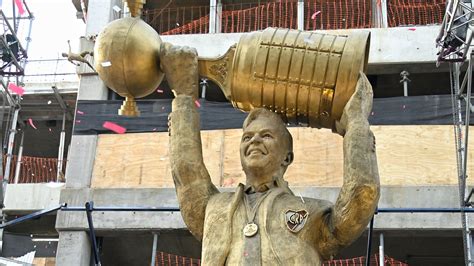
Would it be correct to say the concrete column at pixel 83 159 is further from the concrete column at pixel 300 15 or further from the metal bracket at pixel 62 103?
the concrete column at pixel 300 15

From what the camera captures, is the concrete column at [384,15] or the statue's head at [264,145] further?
the concrete column at [384,15]

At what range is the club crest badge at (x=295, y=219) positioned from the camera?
17.1ft

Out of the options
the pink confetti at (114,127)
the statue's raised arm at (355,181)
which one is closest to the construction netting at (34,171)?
the pink confetti at (114,127)

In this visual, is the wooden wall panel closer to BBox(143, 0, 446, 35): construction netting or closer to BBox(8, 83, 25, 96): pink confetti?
BBox(8, 83, 25, 96): pink confetti

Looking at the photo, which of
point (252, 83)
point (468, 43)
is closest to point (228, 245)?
point (252, 83)

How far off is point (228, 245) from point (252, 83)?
1.09 metres

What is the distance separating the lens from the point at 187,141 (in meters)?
5.71

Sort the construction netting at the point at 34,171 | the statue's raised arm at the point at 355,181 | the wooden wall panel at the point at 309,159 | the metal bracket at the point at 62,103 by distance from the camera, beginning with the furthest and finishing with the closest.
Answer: the construction netting at the point at 34,171, the metal bracket at the point at 62,103, the wooden wall panel at the point at 309,159, the statue's raised arm at the point at 355,181

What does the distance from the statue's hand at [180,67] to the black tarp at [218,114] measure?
9995 mm

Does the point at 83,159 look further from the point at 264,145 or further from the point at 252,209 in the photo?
the point at 252,209

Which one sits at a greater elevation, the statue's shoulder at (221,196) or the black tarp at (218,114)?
the black tarp at (218,114)

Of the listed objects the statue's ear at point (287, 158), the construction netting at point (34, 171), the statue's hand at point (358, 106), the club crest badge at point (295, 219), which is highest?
the construction netting at point (34, 171)

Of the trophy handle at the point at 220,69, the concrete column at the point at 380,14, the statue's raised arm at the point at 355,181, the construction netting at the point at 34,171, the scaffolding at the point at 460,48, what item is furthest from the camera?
the construction netting at the point at 34,171

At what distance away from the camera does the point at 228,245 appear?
520cm
